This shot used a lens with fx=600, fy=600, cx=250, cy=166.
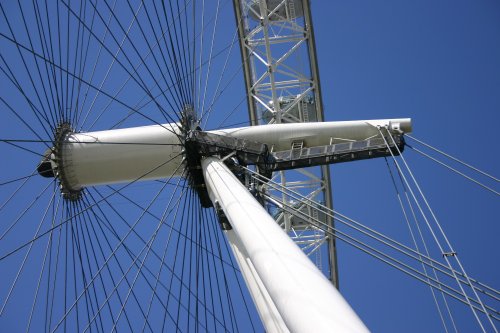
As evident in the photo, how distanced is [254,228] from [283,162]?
18.6ft

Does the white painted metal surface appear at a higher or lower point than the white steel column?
higher

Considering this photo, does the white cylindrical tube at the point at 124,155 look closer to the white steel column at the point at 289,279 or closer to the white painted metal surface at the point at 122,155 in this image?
the white painted metal surface at the point at 122,155

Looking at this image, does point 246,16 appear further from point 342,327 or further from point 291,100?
point 342,327

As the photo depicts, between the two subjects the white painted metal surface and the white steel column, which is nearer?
the white steel column

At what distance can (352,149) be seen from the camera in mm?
12492

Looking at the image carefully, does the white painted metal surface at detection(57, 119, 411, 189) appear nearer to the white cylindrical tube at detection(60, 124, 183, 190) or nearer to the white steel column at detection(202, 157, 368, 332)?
the white cylindrical tube at detection(60, 124, 183, 190)

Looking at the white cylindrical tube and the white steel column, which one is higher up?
the white cylindrical tube

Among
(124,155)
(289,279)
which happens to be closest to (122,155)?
(124,155)

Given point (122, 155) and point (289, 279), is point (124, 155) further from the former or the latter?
point (289, 279)

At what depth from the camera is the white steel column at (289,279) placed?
194 inches

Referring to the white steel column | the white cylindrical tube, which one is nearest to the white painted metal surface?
the white cylindrical tube

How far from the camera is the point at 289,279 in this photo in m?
5.73

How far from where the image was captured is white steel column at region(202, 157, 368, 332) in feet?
16.2

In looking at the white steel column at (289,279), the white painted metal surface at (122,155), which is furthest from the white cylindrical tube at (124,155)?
the white steel column at (289,279)
